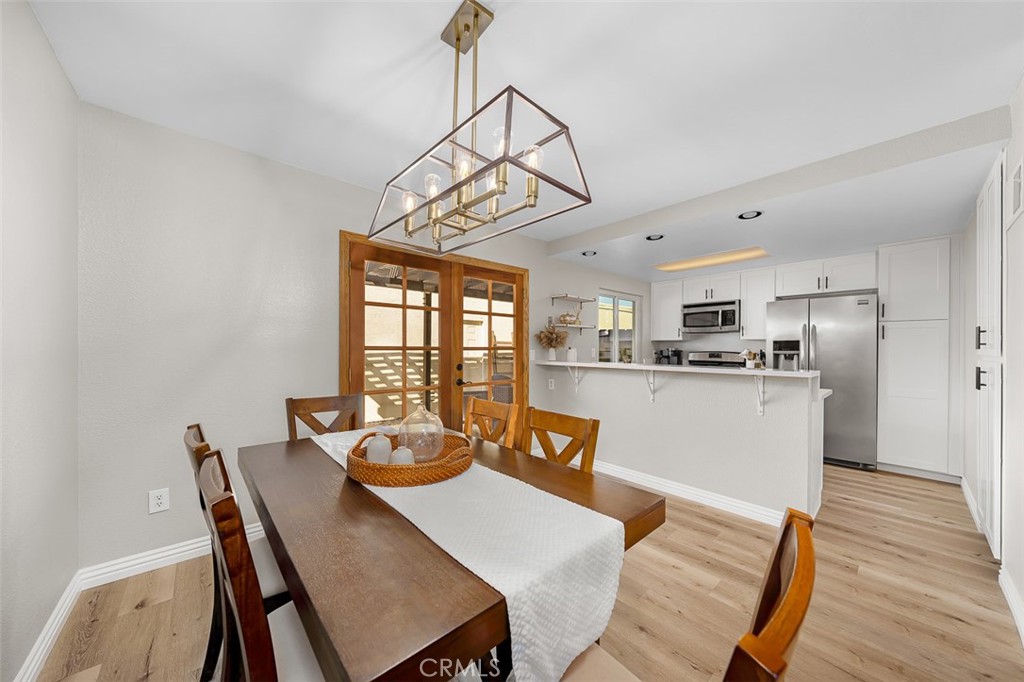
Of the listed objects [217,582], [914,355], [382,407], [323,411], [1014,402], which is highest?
[914,355]

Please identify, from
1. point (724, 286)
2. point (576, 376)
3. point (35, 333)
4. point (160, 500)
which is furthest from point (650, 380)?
point (35, 333)

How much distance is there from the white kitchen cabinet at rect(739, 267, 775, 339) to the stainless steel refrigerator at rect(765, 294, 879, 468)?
0.41 m

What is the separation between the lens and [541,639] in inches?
32.3

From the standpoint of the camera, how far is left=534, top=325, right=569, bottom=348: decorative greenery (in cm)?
406

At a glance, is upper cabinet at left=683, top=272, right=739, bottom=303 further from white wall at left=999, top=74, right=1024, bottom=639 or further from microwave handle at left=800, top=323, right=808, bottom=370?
white wall at left=999, top=74, right=1024, bottom=639

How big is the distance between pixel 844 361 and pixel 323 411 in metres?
4.65

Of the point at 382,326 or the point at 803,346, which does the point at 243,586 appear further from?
the point at 803,346

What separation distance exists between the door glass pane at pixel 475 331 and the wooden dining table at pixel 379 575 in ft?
7.19

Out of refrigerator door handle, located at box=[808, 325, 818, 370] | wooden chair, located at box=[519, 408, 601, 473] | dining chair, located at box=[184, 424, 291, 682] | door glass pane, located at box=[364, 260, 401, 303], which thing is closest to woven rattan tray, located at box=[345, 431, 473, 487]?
dining chair, located at box=[184, 424, 291, 682]

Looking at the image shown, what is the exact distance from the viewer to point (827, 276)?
168 inches

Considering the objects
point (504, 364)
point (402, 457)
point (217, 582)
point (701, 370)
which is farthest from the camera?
point (504, 364)

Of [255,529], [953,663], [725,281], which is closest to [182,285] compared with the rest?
[255,529]

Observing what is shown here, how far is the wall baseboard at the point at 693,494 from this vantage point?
274 cm

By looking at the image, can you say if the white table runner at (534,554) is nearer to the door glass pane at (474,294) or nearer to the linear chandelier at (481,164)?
the linear chandelier at (481,164)
